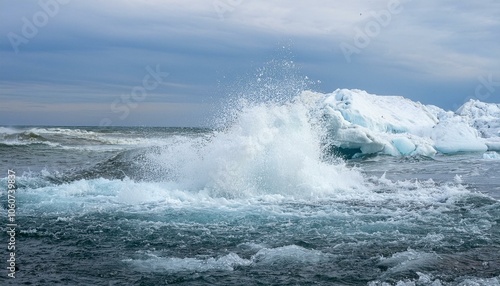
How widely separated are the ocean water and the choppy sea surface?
32mm

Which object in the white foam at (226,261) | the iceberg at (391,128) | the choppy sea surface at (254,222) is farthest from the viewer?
the iceberg at (391,128)

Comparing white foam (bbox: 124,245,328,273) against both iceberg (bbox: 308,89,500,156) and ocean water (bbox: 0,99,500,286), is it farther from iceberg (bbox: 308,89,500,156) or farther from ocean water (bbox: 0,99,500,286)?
iceberg (bbox: 308,89,500,156)

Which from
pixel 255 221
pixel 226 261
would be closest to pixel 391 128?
pixel 255 221

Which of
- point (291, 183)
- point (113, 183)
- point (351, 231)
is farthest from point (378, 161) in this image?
point (351, 231)

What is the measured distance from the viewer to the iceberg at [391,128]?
83.0 ft

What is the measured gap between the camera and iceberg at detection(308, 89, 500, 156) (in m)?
25.3

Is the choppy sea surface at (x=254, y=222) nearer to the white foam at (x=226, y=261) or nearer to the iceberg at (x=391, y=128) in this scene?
the white foam at (x=226, y=261)

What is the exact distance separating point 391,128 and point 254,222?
2164 centimetres

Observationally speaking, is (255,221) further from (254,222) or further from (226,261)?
(226,261)

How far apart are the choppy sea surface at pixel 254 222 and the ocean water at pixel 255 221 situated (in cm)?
3

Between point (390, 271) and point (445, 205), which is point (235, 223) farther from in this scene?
point (445, 205)

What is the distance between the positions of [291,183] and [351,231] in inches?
173

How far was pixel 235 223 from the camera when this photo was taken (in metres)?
9.86

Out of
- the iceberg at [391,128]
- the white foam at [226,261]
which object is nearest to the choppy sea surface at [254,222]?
the white foam at [226,261]
